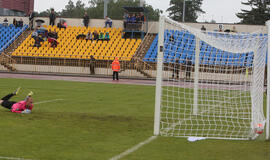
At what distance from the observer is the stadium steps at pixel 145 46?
3756 cm

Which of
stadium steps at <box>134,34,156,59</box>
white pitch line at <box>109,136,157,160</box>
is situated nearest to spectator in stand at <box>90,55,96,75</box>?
stadium steps at <box>134,34,156,59</box>

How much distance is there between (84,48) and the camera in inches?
1556

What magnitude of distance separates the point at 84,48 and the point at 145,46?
609 centimetres

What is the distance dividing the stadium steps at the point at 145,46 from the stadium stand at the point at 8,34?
1413cm

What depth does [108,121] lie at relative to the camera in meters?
10.3

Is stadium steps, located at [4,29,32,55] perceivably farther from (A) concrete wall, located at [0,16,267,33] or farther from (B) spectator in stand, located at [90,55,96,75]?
(B) spectator in stand, located at [90,55,96,75]

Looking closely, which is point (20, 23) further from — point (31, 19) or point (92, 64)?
point (92, 64)

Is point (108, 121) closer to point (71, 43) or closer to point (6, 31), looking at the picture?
point (71, 43)

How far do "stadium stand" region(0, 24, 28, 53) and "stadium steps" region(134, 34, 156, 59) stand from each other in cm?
1413

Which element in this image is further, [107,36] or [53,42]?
[107,36]

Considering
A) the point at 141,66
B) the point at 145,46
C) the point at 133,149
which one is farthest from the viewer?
the point at 145,46

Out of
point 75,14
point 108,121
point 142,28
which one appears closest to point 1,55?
point 142,28

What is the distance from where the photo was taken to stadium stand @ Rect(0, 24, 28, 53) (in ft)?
138

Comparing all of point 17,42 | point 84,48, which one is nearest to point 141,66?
point 84,48
